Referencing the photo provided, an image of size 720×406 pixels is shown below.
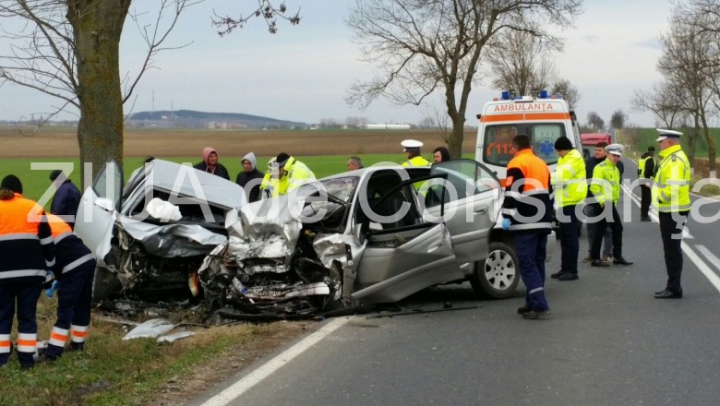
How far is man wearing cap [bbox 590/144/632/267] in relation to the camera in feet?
42.3

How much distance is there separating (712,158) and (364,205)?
1581 inches

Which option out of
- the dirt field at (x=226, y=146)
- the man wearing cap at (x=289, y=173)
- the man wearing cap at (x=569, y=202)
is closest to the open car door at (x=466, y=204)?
the man wearing cap at (x=569, y=202)

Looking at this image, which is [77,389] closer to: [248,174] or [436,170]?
[436,170]

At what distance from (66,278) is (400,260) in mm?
3175

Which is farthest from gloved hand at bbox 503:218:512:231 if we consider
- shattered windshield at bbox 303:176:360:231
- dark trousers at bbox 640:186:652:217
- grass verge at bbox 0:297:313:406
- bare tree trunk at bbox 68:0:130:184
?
dark trousers at bbox 640:186:652:217

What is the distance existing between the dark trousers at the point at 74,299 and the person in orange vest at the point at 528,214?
151 inches

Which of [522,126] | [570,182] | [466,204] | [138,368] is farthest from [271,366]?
[522,126]

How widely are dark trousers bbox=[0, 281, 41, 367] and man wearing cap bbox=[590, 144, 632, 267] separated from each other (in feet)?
26.5

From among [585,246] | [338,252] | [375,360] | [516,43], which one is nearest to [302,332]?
[338,252]

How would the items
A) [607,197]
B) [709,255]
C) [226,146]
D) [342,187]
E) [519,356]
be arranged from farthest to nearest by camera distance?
[226,146] → [709,255] → [607,197] → [342,187] → [519,356]

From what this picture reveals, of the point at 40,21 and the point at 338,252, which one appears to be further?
the point at 40,21

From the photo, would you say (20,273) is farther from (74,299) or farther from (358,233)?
(358,233)

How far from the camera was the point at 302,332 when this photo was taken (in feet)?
27.5

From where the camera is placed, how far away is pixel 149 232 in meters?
8.92
